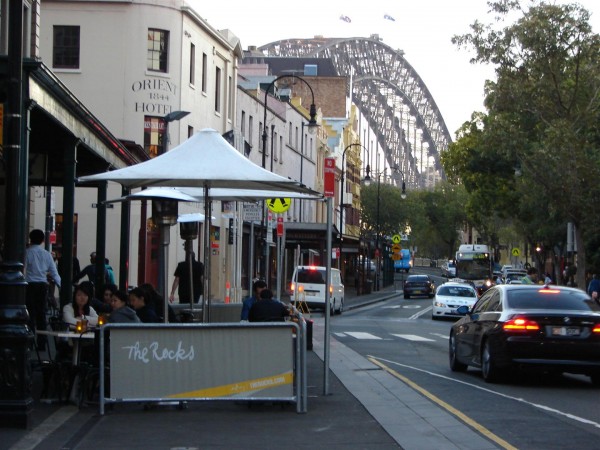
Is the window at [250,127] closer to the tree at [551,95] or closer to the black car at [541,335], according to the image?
the tree at [551,95]

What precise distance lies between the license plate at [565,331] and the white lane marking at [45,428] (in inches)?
276

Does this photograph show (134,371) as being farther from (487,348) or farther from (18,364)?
(487,348)

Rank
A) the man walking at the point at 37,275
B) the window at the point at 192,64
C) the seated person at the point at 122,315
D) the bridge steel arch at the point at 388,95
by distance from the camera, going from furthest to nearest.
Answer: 1. the bridge steel arch at the point at 388,95
2. the window at the point at 192,64
3. the man walking at the point at 37,275
4. the seated person at the point at 122,315

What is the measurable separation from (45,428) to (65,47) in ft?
109

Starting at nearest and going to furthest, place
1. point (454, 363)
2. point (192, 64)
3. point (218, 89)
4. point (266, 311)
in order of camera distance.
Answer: point (266, 311)
point (454, 363)
point (192, 64)
point (218, 89)

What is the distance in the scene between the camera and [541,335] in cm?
1590

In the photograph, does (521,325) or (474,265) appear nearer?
(521,325)

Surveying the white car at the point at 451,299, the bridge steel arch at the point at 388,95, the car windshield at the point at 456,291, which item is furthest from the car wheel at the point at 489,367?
the bridge steel arch at the point at 388,95

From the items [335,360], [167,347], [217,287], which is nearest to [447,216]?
[217,287]

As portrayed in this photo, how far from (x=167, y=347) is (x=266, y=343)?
3.41ft

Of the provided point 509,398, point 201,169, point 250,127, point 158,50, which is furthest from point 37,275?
point 250,127

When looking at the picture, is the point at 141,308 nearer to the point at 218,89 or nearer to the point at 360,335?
the point at 360,335

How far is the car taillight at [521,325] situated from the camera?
1596cm

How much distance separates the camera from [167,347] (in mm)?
11664
